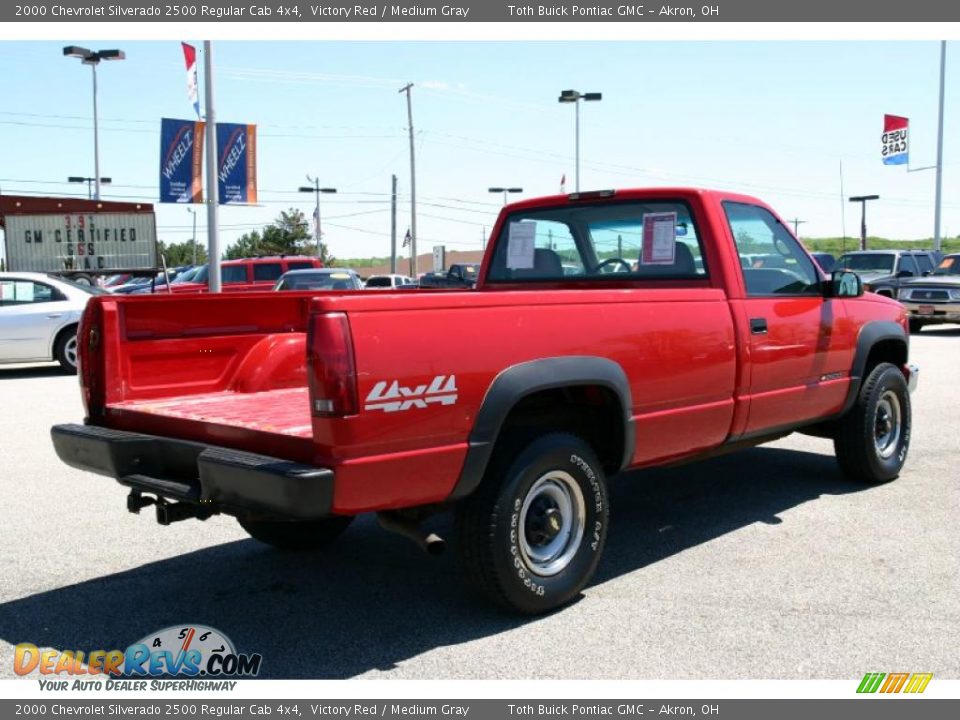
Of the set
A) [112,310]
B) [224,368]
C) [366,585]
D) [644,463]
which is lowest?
[366,585]

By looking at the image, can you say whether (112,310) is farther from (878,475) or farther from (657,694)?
(878,475)

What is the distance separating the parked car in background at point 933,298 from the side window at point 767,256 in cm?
1464

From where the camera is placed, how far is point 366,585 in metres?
4.76

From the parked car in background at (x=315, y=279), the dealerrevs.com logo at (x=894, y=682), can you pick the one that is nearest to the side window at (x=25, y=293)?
the parked car in background at (x=315, y=279)

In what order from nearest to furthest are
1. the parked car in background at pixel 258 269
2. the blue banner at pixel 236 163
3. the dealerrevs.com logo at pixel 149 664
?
the dealerrevs.com logo at pixel 149 664
the blue banner at pixel 236 163
the parked car in background at pixel 258 269

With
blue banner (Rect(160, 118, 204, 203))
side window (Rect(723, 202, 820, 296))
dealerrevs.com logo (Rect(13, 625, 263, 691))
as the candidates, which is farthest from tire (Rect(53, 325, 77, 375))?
side window (Rect(723, 202, 820, 296))

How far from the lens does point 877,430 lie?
6754mm

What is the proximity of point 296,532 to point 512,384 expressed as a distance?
Answer: 6.23ft

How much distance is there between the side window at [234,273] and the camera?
25.0 m

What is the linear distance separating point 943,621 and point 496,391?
2.16 m

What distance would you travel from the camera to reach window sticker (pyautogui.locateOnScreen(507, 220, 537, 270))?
242 inches

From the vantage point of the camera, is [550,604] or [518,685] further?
[550,604]

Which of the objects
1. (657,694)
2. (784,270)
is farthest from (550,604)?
(784,270)

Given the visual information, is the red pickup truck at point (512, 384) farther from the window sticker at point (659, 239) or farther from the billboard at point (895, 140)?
the billboard at point (895, 140)
